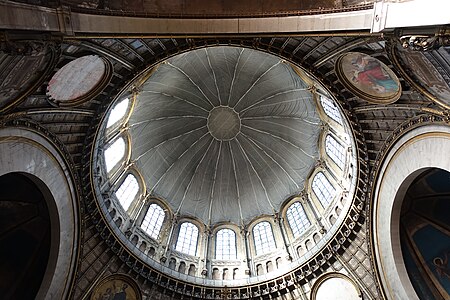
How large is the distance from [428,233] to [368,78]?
811cm

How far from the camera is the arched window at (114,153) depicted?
75.3 ft

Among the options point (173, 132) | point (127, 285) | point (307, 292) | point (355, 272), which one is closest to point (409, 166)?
point (355, 272)

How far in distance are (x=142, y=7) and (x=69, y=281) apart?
519 inches

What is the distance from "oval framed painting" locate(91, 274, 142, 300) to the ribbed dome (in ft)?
22.9

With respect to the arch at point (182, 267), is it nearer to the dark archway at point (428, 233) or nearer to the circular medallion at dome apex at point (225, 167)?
the circular medallion at dome apex at point (225, 167)

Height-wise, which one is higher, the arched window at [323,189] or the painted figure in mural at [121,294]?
the arched window at [323,189]

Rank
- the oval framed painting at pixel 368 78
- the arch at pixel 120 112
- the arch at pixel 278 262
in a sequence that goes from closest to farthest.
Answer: the oval framed painting at pixel 368 78
the arch at pixel 120 112
the arch at pixel 278 262

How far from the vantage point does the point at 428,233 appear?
1897 cm

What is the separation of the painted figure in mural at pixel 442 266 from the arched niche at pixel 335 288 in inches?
153

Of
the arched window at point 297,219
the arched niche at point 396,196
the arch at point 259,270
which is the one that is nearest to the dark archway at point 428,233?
the arched niche at point 396,196

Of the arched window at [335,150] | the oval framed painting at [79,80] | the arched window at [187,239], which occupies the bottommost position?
the oval framed painting at [79,80]

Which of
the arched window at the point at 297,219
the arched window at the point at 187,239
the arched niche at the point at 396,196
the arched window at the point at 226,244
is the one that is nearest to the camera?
Answer: the arched niche at the point at 396,196

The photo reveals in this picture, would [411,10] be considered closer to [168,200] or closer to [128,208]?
[128,208]

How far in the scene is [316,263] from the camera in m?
22.2
